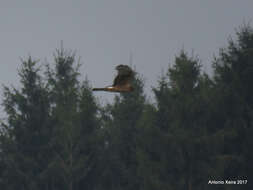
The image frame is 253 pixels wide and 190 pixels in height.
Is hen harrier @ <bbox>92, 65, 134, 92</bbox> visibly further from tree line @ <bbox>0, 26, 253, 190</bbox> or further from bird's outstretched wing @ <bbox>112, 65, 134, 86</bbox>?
tree line @ <bbox>0, 26, 253, 190</bbox>

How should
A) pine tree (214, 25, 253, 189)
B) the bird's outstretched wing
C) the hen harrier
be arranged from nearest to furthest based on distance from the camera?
1. the bird's outstretched wing
2. the hen harrier
3. pine tree (214, 25, 253, 189)

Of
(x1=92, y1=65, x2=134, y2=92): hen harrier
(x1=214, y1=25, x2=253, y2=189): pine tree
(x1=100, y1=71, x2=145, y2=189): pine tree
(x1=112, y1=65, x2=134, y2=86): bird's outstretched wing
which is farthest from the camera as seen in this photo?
(x1=100, y1=71, x2=145, y2=189): pine tree

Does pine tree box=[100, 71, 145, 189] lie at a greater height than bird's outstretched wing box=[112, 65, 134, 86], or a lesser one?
lesser

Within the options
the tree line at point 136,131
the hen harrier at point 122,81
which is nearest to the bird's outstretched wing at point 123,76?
the hen harrier at point 122,81

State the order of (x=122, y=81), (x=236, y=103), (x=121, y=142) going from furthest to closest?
(x=121, y=142) → (x=236, y=103) → (x=122, y=81)

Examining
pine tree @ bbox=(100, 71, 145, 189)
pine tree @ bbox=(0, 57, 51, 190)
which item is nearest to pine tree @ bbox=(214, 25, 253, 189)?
pine tree @ bbox=(100, 71, 145, 189)

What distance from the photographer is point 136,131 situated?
39.2m

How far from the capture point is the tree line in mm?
32938

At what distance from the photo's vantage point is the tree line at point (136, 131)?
108ft

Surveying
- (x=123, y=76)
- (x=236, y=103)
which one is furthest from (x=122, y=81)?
(x=236, y=103)

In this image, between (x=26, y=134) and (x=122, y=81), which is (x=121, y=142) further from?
(x=122, y=81)

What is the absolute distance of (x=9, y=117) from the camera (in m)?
40.2

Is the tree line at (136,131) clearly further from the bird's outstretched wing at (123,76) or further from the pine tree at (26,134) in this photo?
the bird's outstretched wing at (123,76)

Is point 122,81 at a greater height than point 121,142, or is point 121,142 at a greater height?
point 122,81
